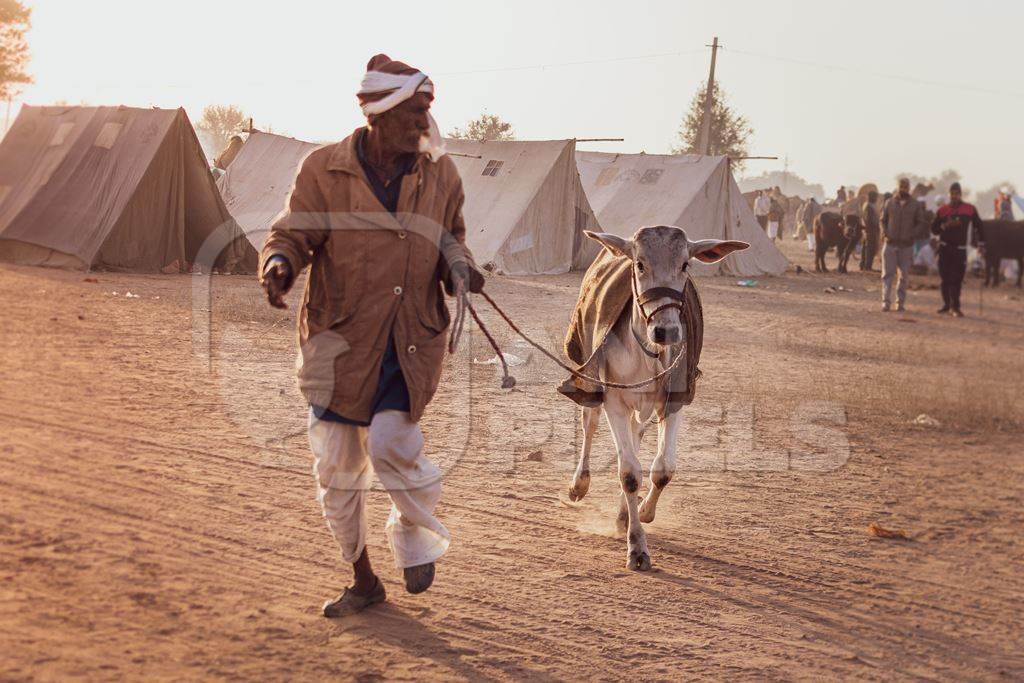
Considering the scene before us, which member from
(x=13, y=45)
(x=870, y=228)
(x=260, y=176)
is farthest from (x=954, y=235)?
(x=13, y=45)

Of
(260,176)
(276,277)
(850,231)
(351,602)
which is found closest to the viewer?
(276,277)

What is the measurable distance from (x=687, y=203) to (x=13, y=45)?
128 feet

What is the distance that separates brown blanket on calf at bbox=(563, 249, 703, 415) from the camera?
20.5ft

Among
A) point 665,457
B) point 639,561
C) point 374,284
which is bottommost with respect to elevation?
point 639,561

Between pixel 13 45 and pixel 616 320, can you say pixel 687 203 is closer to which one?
pixel 616 320

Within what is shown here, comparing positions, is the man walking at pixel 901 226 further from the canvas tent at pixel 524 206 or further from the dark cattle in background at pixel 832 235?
the dark cattle in background at pixel 832 235

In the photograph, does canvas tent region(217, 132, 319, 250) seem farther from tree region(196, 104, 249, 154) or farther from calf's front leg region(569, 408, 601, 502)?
tree region(196, 104, 249, 154)

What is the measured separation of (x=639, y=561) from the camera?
582cm

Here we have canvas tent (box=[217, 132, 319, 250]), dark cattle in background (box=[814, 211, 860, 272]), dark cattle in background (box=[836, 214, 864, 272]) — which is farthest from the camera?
dark cattle in background (box=[814, 211, 860, 272])

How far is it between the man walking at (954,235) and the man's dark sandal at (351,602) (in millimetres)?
16588

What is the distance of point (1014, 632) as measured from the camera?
16.9ft

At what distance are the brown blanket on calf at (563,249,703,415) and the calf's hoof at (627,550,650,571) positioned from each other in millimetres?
839

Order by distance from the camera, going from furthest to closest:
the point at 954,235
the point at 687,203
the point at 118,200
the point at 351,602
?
1. the point at 687,203
2. the point at 118,200
3. the point at 954,235
4. the point at 351,602

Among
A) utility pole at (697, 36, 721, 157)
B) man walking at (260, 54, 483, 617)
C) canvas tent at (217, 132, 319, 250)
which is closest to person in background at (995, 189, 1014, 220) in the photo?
utility pole at (697, 36, 721, 157)
